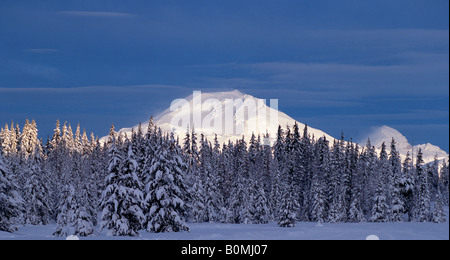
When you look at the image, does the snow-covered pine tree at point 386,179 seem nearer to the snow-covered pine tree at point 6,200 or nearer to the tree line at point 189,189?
the tree line at point 189,189

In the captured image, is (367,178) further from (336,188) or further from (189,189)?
(189,189)

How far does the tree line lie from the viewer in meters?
46.6

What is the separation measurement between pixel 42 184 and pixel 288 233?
36.7 metres

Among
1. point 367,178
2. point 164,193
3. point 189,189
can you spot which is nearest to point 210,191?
point 189,189

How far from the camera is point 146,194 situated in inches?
2073

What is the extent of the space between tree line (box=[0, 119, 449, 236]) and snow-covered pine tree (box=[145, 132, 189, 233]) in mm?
96

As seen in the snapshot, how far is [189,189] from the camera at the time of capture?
72.5m

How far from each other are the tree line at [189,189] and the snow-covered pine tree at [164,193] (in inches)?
3.8

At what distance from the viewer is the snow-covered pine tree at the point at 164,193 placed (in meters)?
51.5

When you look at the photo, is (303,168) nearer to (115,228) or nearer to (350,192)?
(350,192)

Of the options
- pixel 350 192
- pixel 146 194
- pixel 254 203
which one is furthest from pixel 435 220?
pixel 146 194

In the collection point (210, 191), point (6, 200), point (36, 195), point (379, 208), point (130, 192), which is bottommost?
point (379, 208)

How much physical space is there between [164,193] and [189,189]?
70.0 ft
